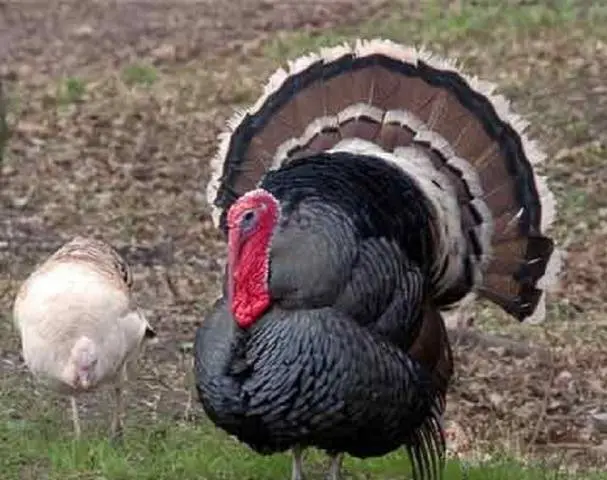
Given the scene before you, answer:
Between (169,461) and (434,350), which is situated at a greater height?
(434,350)

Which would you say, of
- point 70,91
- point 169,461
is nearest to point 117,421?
point 169,461

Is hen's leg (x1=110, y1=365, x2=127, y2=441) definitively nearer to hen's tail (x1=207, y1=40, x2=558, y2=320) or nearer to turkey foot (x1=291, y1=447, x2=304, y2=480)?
turkey foot (x1=291, y1=447, x2=304, y2=480)

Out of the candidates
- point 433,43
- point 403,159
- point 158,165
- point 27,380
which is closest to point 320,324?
point 403,159

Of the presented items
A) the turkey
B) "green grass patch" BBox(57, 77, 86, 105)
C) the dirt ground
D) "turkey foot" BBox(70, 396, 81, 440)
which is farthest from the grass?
"green grass patch" BBox(57, 77, 86, 105)

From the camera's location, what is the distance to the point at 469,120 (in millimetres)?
6188

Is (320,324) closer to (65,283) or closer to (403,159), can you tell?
(403,159)

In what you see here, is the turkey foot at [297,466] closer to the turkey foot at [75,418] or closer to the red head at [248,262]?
the red head at [248,262]

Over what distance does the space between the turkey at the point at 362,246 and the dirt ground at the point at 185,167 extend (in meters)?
1.53

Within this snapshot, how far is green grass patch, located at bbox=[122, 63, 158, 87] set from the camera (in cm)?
1504

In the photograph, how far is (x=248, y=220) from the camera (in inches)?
203

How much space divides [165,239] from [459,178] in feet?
16.8

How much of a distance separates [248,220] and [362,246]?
41 centimetres

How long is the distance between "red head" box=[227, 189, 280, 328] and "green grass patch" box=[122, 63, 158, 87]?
992 centimetres

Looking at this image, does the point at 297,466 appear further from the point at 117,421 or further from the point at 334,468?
the point at 117,421
